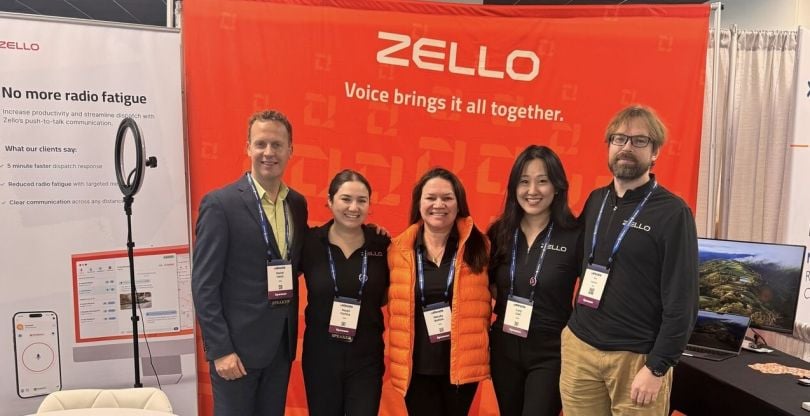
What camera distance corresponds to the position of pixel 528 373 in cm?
197

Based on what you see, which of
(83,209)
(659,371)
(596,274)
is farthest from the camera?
(83,209)

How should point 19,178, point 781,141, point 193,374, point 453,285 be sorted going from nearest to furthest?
point 453,285
point 19,178
point 193,374
point 781,141

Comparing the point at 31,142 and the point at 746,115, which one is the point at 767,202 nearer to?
the point at 746,115

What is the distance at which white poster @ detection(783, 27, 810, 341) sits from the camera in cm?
294

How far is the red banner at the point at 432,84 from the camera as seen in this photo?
2865 mm

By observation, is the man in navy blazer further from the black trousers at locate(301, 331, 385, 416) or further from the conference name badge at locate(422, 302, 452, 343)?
the conference name badge at locate(422, 302, 452, 343)

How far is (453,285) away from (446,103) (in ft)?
4.39

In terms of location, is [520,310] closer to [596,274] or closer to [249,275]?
[596,274]

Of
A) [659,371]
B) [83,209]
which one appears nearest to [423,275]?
[659,371]

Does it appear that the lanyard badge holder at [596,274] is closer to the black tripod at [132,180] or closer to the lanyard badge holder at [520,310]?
the lanyard badge holder at [520,310]

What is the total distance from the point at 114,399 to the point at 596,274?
1.82 m

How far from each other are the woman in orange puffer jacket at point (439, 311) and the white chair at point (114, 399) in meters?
0.88

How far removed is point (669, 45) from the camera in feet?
9.42

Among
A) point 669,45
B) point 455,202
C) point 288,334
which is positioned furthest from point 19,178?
point 669,45
